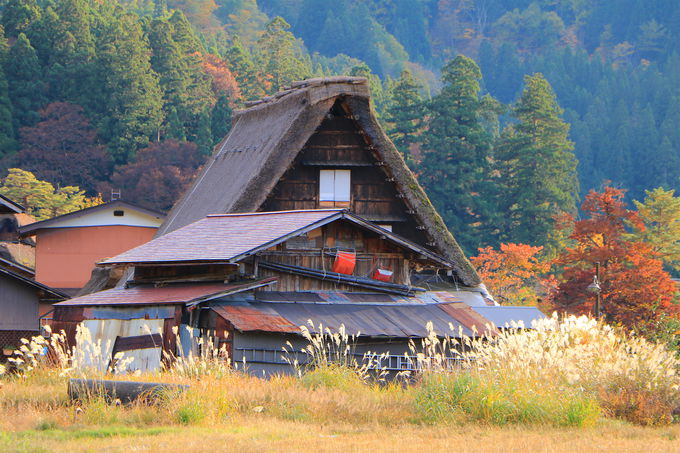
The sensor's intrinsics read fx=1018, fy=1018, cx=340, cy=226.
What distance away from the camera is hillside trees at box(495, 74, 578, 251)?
64000 millimetres

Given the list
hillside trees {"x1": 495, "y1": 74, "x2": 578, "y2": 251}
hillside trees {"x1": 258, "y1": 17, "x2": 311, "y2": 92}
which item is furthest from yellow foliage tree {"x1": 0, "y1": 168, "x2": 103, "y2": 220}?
hillside trees {"x1": 258, "y1": 17, "x2": 311, "y2": 92}

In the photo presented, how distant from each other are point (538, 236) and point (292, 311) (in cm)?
4702

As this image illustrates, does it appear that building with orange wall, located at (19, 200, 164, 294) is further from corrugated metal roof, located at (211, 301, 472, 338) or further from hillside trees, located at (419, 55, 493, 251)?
hillside trees, located at (419, 55, 493, 251)

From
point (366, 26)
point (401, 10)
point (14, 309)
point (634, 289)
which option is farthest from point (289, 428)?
point (401, 10)

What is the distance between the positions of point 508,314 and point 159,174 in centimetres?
3770

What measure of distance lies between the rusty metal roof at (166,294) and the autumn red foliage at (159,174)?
41412 millimetres

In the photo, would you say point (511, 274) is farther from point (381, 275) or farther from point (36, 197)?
point (381, 275)

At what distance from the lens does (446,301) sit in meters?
20.9

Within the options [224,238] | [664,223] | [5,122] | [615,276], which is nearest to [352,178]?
[224,238]

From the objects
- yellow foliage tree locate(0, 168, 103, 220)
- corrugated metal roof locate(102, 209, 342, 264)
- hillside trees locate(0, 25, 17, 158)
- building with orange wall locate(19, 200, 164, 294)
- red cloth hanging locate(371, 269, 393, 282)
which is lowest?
red cloth hanging locate(371, 269, 393, 282)

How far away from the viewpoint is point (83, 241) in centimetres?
3462

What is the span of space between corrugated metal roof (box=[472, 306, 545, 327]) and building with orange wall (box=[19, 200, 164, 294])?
511 inches

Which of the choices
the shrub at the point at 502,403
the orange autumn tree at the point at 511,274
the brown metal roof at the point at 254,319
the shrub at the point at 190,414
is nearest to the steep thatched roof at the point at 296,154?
the brown metal roof at the point at 254,319

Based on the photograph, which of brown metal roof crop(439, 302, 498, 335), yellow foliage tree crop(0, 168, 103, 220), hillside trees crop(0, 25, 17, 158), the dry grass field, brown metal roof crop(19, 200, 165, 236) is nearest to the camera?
the dry grass field
